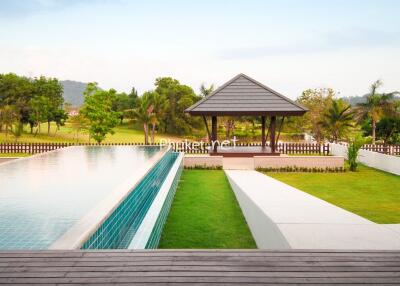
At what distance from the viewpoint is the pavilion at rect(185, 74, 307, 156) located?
2123 centimetres

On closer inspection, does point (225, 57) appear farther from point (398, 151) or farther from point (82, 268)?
point (82, 268)

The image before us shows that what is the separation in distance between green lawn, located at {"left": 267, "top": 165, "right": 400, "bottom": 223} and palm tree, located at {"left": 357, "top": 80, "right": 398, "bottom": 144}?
21.8m

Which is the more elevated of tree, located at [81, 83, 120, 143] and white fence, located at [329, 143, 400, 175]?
tree, located at [81, 83, 120, 143]

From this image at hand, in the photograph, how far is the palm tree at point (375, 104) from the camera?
130 ft

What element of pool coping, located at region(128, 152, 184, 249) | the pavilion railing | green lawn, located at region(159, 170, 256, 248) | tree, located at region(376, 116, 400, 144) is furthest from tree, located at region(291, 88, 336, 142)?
pool coping, located at region(128, 152, 184, 249)

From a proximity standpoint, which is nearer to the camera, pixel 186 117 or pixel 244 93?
pixel 244 93

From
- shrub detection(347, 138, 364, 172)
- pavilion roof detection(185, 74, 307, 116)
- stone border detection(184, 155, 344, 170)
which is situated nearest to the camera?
shrub detection(347, 138, 364, 172)

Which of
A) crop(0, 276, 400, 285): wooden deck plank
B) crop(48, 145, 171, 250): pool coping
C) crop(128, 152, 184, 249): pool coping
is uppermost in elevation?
crop(48, 145, 171, 250): pool coping

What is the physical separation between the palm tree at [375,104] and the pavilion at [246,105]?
2106cm

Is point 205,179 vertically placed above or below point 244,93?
below

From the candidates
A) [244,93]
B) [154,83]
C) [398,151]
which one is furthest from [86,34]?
[154,83]

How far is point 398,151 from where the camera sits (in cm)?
2672

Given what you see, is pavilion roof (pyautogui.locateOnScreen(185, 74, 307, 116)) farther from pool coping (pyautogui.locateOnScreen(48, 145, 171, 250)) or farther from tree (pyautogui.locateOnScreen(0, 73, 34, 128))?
tree (pyautogui.locateOnScreen(0, 73, 34, 128))

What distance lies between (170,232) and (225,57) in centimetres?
3888
